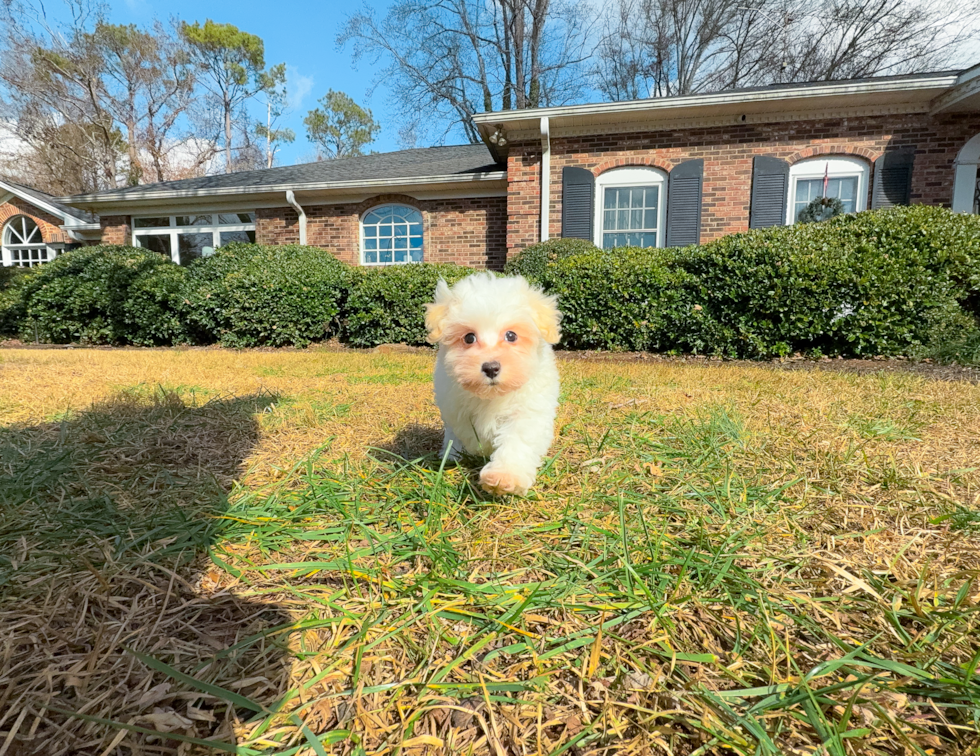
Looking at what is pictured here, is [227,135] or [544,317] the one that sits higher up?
[227,135]

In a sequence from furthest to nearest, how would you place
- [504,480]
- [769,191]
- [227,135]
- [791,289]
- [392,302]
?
[227,135] < [769,191] < [392,302] < [791,289] < [504,480]

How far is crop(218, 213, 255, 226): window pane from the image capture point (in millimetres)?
15688

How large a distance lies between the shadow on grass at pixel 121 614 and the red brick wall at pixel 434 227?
463 inches

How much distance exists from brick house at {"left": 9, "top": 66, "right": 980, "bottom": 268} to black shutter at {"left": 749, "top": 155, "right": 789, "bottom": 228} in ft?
0.09

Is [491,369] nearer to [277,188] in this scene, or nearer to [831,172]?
[831,172]

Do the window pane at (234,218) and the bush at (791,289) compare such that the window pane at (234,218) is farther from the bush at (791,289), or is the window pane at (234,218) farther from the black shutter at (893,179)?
the black shutter at (893,179)

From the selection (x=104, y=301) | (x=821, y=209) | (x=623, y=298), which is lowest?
(x=623, y=298)

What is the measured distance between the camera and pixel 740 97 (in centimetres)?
1033

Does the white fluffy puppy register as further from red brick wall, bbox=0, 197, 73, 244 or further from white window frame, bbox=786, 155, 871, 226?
red brick wall, bbox=0, 197, 73, 244

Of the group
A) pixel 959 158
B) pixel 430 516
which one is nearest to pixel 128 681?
pixel 430 516

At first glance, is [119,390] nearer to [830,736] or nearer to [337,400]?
[337,400]

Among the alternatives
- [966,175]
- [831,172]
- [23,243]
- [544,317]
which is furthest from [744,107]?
[23,243]

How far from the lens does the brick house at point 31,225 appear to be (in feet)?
67.4

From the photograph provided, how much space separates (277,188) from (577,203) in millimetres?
8737
